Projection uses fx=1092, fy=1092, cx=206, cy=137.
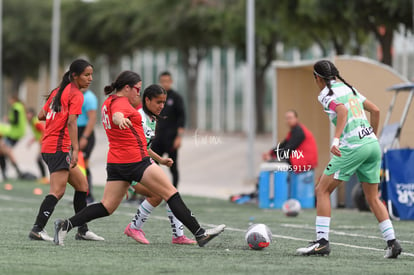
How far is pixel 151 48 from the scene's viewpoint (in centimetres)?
5356

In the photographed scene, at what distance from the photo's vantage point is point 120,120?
33.0 feet

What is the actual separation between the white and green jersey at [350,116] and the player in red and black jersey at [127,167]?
5.10ft

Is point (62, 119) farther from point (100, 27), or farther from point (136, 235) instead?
A: point (100, 27)

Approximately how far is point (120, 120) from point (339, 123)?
201 centimetres

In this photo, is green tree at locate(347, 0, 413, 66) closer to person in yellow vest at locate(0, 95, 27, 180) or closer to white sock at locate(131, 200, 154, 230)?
person in yellow vest at locate(0, 95, 27, 180)

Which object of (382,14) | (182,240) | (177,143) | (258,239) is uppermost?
(382,14)

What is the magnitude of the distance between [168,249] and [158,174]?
2.42 feet

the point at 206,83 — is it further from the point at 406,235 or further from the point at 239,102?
the point at 406,235

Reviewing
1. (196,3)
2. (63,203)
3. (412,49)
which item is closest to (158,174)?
(63,203)

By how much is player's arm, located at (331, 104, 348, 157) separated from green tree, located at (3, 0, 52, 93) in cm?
5645

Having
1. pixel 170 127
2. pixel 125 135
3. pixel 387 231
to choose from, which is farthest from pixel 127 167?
pixel 170 127

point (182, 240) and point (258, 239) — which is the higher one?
point (258, 239)

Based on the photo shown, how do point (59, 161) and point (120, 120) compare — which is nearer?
point (120, 120)

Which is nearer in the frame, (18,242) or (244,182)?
(18,242)
